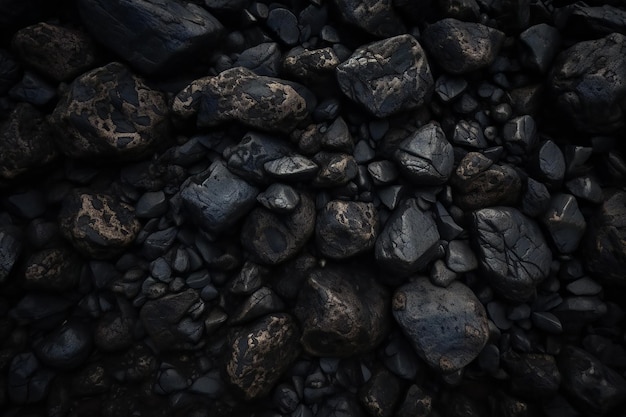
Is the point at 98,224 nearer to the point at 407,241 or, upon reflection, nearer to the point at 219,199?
the point at 219,199

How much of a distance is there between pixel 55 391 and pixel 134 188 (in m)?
1.40

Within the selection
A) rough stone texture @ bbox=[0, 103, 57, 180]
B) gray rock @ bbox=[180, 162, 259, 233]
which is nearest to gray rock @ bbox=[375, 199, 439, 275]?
gray rock @ bbox=[180, 162, 259, 233]

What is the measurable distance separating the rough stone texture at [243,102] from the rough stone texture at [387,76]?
0.35m

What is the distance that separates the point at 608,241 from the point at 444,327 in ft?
4.03

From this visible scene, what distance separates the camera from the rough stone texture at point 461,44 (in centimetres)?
265

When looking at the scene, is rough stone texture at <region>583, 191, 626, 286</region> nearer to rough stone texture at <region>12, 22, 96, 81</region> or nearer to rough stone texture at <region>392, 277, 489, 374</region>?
rough stone texture at <region>392, 277, 489, 374</region>

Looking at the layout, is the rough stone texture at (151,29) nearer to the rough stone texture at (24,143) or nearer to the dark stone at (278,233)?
the rough stone texture at (24,143)

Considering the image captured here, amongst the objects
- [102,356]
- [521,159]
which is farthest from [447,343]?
[102,356]

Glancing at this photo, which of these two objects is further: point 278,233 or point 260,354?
point 278,233

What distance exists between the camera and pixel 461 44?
264 centimetres

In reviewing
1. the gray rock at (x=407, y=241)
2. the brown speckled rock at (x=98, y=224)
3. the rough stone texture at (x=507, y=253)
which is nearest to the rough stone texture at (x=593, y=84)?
the rough stone texture at (x=507, y=253)

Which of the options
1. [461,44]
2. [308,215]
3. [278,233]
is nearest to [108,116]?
[278,233]

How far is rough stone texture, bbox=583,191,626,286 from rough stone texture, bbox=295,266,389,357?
55.0 inches

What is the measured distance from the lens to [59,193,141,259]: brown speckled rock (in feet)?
8.52
